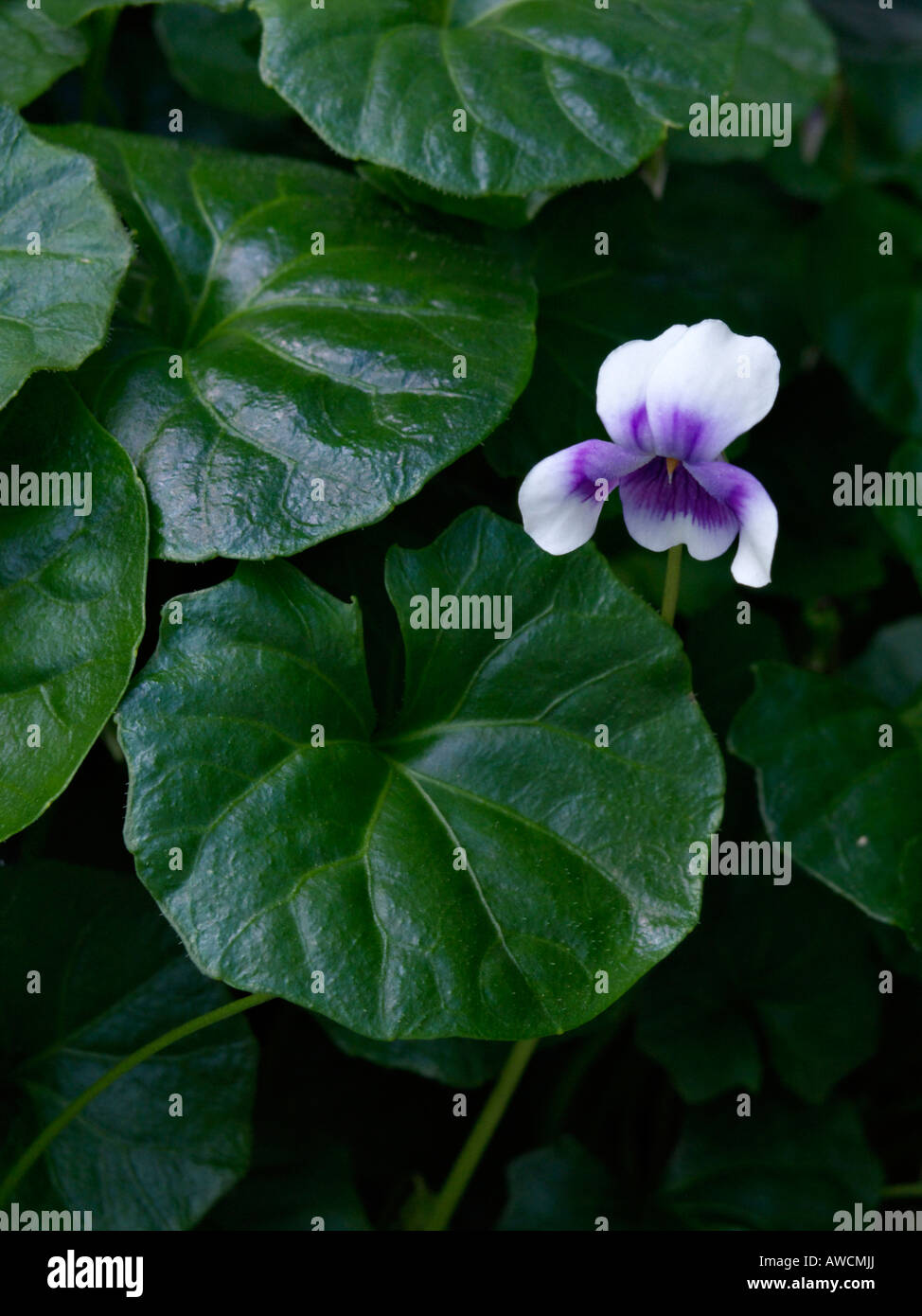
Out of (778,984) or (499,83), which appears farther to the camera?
(778,984)

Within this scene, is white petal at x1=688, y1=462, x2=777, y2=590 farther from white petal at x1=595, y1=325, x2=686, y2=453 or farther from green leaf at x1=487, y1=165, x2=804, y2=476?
green leaf at x1=487, y1=165, x2=804, y2=476

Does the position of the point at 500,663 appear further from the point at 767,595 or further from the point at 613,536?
the point at 767,595

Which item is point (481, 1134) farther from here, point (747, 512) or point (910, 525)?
point (910, 525)

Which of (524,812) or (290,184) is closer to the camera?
(524,812)

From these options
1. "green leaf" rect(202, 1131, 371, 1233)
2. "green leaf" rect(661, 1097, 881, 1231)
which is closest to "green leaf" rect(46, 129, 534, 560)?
"green leaf" rect(202, 1131, 371, 1233)

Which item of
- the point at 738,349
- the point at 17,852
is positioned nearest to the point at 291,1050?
the point at 17,852

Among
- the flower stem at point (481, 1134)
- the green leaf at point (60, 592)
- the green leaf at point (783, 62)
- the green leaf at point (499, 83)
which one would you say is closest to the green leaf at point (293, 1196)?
the flower stem at point (481, 1134)

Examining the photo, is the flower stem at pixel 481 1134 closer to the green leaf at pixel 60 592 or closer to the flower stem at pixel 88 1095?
the flower stem at pixel 88 1095

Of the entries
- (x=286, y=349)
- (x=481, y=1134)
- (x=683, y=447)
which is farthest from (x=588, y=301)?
(x=481, y=1134)

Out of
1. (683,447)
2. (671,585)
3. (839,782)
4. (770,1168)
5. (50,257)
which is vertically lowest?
(770,1168)
